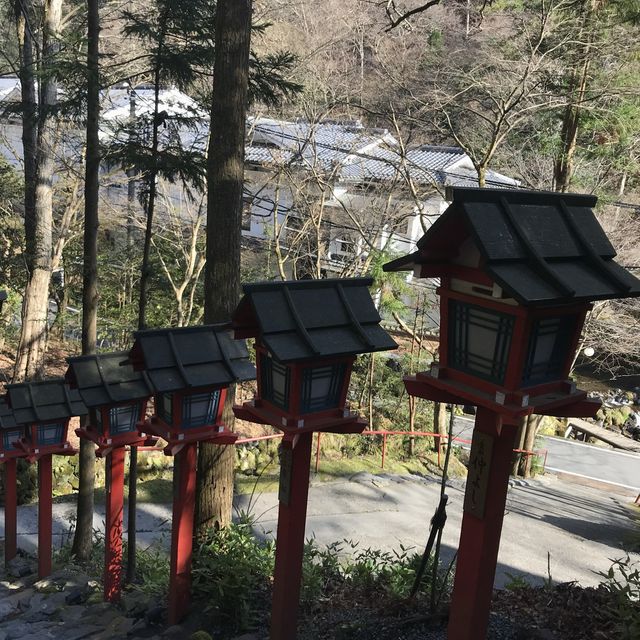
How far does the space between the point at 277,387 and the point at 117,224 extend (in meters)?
15.4

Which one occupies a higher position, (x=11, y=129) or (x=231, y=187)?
(x=11, y=129)

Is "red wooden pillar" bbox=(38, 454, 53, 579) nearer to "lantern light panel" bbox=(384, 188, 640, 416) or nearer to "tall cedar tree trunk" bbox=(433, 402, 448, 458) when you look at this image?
"lantern light panel" bbox=(384, 188, 640, 416)

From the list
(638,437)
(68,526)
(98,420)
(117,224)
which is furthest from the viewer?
(638,437)

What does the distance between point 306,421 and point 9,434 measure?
20.2 feet

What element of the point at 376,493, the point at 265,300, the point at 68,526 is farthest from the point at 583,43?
the point at 68,526

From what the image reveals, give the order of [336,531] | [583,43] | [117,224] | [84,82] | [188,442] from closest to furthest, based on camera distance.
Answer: [188,442]
[84,82]
[336,531]
[583,43]
[117,224]

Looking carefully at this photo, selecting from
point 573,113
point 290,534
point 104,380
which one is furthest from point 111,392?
point 573,113

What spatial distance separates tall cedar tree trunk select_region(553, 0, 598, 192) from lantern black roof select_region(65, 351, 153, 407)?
9139mm

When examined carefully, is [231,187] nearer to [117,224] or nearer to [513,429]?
Result: [513,429]

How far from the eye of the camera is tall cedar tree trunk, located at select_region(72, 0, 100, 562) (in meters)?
7.81

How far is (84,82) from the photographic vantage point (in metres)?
8.00

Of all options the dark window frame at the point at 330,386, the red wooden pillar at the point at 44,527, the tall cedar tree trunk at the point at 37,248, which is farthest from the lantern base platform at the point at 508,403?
the tall cedar tree trunk at the point at 37,248

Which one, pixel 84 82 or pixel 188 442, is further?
pixel 84 82

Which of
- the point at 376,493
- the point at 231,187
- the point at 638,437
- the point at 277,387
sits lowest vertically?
the point at 638,437
